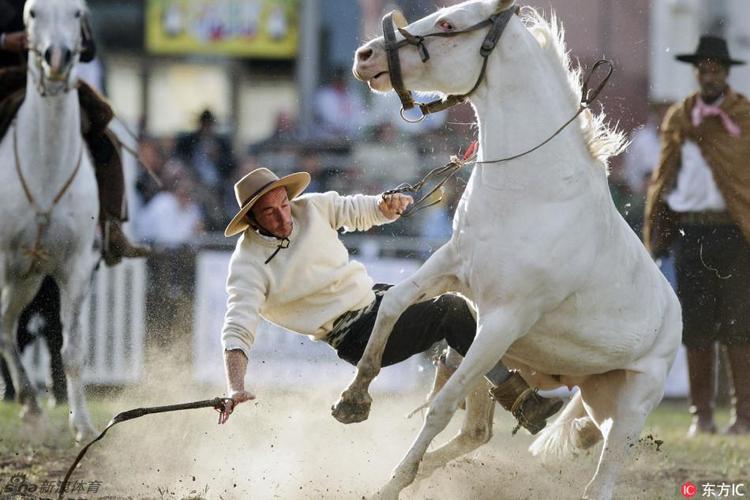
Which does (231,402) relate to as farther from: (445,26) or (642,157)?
(642,157)

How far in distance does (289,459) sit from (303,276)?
1.53 meters

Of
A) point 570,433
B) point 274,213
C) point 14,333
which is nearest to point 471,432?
point 570,433

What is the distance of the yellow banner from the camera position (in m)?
17.3

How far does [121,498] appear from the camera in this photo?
6.93 meters

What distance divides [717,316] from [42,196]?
4438 mm

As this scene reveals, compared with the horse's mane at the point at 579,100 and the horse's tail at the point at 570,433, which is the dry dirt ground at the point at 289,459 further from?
the horse's mane at the point at 579,100

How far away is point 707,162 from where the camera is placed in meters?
10.3

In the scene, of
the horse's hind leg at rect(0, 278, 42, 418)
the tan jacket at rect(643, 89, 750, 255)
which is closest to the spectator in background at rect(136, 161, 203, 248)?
the horse's hind leg at rect(0, 278, 42, 418)

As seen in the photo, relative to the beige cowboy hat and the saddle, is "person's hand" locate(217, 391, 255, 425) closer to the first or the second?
the beige cowboy hat

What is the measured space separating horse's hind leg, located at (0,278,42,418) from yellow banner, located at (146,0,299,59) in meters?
8.13

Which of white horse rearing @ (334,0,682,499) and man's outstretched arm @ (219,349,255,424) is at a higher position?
white horse rearing @ (334,0,682,499)

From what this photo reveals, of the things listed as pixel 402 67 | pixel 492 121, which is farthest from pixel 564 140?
Result: pixel 402 67

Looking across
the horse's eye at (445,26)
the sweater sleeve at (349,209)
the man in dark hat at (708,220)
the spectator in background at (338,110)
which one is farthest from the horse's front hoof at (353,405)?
the spectator in background at (338,110)

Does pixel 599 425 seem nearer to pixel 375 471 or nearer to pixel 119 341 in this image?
pixel 375 471
